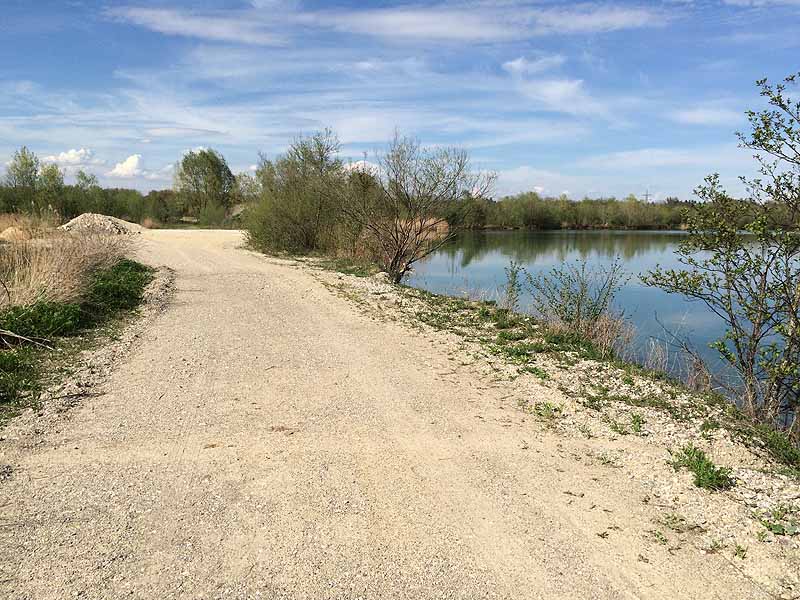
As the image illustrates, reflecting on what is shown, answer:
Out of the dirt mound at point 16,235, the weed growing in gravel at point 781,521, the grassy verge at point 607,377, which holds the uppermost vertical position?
the dirt mound at point 16,235

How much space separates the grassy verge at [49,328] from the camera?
628 centimetres

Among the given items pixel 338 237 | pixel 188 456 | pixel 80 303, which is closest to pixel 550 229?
pixel 338 237

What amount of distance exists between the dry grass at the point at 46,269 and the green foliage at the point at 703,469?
948 centimetres

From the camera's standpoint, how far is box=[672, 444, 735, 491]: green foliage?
4441 mm

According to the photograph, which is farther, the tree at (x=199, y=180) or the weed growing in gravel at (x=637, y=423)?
the tree at (x=199, y=180)

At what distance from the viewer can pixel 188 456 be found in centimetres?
490

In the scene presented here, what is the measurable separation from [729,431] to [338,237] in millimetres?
20268

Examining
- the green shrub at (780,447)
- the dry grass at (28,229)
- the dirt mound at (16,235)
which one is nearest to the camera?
the green shrub at (780,447)

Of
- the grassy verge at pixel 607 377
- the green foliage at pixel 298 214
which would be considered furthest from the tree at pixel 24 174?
the grassy verge at pixel 607 377

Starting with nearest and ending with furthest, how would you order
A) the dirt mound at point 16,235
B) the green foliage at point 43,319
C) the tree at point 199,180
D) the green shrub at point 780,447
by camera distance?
the green shrub at point 780,447 → the green foliage at point 43,319 → the dirt mound at point 16,235 → the tree at point 199,180

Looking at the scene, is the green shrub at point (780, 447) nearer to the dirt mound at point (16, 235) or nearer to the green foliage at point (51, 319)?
the green foliage at point (51, 319)

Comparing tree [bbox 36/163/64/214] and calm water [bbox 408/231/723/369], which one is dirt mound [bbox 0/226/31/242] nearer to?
calm water [bbox 408/231/723/369]

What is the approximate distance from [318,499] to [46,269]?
8724 mm

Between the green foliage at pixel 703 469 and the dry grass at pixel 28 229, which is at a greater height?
the dry grass at pixel 28 229
